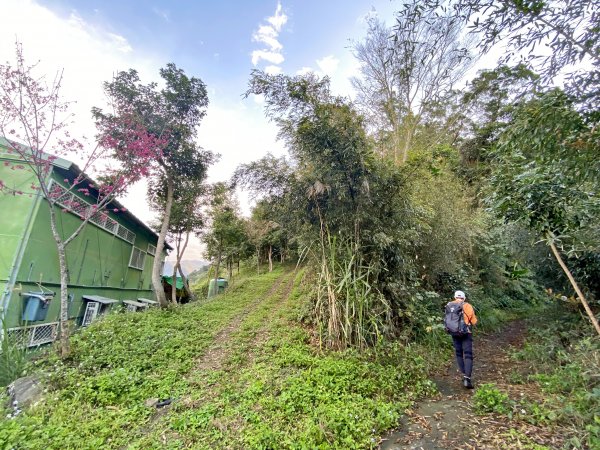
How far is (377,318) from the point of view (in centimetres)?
501

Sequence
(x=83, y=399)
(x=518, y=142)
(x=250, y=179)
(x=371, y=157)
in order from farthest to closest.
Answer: (x=250, y=179), (x=371, y=157), (x=83, y=399), (x=518, y=142)

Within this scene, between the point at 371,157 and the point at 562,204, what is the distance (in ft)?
10.1

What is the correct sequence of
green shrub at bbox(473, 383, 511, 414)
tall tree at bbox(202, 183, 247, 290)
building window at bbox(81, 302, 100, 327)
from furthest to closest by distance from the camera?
tall tree at bbox(202, 183, 247, 290) → building window at bbox(81, 302, 100, 327) → green shrub at bbox(473, 383, 511, 414)

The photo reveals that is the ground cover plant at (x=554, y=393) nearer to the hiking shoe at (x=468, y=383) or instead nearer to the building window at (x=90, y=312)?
the hiking shoe at (x=468, y=383)

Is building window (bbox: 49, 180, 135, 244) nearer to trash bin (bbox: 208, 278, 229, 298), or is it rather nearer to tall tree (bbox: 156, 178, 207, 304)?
tall tree (bbox: 156, 178, 207, 304)

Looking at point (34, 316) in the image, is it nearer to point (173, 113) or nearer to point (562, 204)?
point (173, 113)

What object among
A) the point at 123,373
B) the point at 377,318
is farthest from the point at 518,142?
the point at 123,373

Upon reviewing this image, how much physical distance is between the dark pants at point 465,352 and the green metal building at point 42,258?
8.07 metres

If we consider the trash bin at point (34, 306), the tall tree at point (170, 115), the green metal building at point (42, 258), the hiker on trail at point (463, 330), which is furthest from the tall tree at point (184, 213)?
the hiker on trail at point (463, 330)

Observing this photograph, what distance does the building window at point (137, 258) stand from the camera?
40.2 feet

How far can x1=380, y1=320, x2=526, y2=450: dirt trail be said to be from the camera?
2781mm

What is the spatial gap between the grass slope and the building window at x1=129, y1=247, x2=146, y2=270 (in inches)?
280

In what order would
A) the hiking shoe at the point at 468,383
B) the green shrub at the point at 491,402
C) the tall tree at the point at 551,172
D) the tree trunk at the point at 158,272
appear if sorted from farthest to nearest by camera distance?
the tree trunk at the point at 158,272, the hiking shoe at the point at 468,383, the green shrub at the point at 491,402, the tall tree at the point at 551,172

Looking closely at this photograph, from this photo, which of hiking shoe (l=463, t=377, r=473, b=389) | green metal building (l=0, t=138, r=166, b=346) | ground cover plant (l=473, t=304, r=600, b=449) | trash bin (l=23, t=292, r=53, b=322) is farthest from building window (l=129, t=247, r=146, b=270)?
ground cover plant (l=473, t=304, r=600, b=449)
